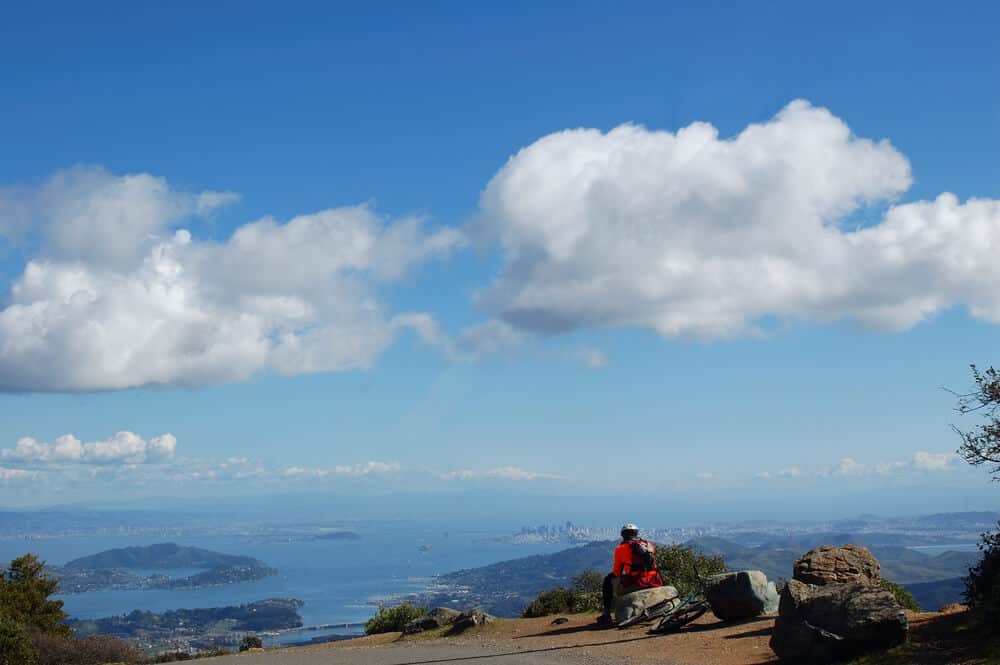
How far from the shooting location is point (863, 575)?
17.5m

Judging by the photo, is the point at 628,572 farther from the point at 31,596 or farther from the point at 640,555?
the point at 31,596

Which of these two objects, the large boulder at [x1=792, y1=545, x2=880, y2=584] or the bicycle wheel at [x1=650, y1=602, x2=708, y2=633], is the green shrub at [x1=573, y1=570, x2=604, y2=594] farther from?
the large boulder at [x1=792, y1=545, x2=880, y2=584]

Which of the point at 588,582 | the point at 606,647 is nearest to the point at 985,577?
the point at 606,647

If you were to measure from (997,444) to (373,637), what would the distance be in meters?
16.6

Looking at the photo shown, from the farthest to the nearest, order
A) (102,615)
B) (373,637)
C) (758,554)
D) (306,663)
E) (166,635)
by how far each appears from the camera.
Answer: (758,554), (102,615), (166,635), (373,637), (306,663)

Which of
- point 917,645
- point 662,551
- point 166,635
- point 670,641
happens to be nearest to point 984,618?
point 917,645

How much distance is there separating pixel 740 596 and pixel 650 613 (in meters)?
2.17

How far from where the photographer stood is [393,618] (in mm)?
26656

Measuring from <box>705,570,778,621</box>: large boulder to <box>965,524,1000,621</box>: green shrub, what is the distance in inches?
164

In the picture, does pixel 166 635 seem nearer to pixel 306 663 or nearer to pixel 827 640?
pixel 306 663

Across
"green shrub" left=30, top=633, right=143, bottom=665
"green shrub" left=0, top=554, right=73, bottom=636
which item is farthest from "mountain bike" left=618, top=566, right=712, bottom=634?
"green shrub" left=0, top=554, right=73, bottom=636

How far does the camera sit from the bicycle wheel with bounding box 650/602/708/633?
60.7 ft

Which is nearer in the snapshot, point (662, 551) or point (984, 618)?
point (984, 618)

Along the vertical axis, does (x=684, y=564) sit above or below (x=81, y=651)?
above
